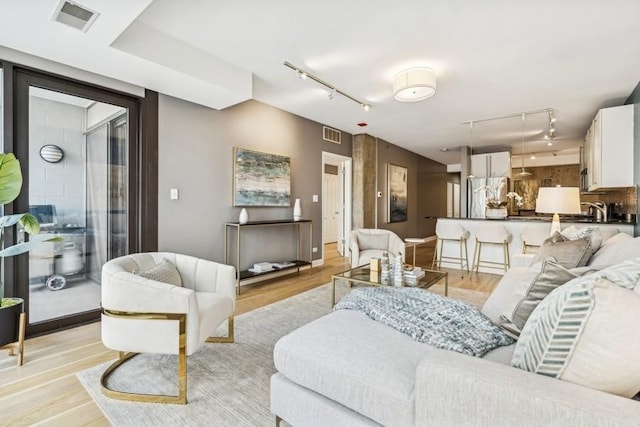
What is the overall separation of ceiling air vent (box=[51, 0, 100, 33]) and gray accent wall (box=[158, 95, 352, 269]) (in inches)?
50.2

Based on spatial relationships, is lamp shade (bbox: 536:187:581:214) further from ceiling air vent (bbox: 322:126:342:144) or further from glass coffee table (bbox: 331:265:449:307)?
ceiling air vent (bbox: 322:126:342:144)

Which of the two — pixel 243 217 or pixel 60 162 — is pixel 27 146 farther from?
pixel 243 217

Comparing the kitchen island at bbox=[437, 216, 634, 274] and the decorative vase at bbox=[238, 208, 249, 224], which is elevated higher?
the decorative vase at bbox=[238, 208, 249, 224]

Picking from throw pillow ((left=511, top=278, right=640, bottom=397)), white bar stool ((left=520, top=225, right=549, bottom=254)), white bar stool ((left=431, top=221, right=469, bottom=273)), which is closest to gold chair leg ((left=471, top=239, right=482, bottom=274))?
white bar stool ((left=431, top=221, right=469, bottom=273))

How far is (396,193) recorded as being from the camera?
737 cm

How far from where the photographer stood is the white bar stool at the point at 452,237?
513 centimetres

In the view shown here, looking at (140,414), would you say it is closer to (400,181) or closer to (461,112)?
(461,112)

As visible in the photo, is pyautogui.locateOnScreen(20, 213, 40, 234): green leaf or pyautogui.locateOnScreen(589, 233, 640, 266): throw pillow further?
pyautogui.locateOnScreen(20, 213, 40, 234): green leaf

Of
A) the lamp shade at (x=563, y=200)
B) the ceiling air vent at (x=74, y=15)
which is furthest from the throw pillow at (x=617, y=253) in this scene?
the ceiling air vent at (x=74, y=15)

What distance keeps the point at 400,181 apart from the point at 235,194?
4.68 metres

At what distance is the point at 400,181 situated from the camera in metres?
7.55

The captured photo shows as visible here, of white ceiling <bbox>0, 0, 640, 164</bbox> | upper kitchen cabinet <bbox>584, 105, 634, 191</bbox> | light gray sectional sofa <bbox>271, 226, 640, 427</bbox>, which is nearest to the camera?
light gray sectional sofa <bbox>271, 226, 640, 427</bbox>

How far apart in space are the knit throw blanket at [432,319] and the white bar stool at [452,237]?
3474 mm

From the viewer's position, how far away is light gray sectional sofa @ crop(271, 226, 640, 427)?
0.79 meters
